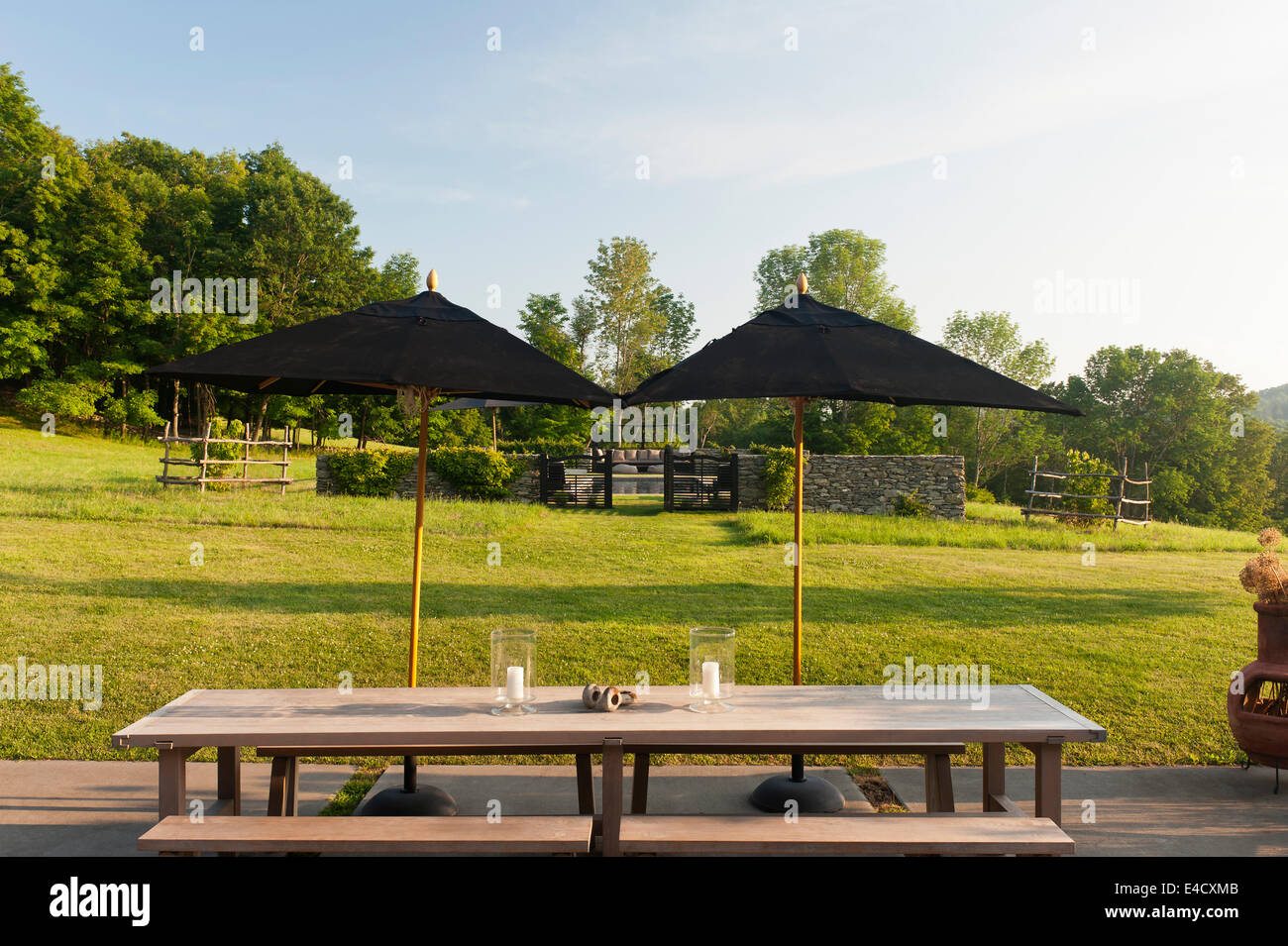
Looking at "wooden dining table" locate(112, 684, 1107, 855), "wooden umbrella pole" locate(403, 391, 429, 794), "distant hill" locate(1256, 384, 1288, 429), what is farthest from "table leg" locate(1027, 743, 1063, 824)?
"distant hill" locate(1256, 384, 1288, 429)

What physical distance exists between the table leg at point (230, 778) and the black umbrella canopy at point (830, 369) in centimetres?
230

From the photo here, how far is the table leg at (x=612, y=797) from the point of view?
306 cm

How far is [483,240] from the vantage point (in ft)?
73.9

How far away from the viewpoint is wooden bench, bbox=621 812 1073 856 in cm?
280

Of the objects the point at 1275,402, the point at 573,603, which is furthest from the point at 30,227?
the point at 1275,402

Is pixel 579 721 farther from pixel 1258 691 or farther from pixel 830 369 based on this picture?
pixel 1258 691

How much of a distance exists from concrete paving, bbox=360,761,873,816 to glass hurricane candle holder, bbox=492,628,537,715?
3.52 feet

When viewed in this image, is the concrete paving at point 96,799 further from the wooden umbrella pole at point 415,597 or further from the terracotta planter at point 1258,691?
the terracotta planter at point 1258,691

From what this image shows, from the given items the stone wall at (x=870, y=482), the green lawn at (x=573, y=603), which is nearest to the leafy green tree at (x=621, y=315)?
the stone wall at (x=870, y=482)

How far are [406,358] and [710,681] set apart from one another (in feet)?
6.06

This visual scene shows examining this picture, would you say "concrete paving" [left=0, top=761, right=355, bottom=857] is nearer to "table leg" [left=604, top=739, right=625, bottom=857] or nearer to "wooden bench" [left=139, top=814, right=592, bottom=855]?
"wooden bench" [left=139, top=814, right=592, bottom=855]
